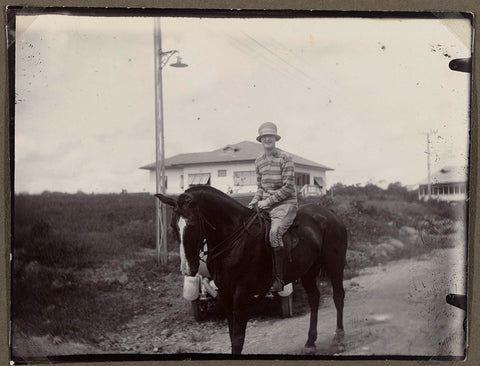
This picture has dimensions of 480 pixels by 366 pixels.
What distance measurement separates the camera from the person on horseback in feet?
12.2

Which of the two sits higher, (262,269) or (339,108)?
(339,108)

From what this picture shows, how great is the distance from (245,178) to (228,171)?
158 mm

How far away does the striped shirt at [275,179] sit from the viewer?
12.3 feet

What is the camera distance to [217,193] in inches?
143

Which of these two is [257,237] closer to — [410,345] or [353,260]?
[353,260]

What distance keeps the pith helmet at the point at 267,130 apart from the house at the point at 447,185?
135 cm

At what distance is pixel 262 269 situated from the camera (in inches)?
147

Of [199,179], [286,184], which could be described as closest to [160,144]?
[199,179]

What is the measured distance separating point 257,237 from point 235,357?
1.12m

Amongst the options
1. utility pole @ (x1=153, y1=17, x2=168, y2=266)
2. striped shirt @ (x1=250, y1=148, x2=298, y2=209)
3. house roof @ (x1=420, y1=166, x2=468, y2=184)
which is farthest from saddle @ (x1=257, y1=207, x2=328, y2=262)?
house roof @ (x1=420, y1=166, x2=468, y2=184)

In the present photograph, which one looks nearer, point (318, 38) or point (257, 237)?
point (257, 237)

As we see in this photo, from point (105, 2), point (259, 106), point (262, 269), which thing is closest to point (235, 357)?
point (262, 269)

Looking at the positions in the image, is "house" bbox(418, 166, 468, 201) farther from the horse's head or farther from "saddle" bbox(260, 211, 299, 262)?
the horse's head

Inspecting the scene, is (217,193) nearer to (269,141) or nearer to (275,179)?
(275,179)
